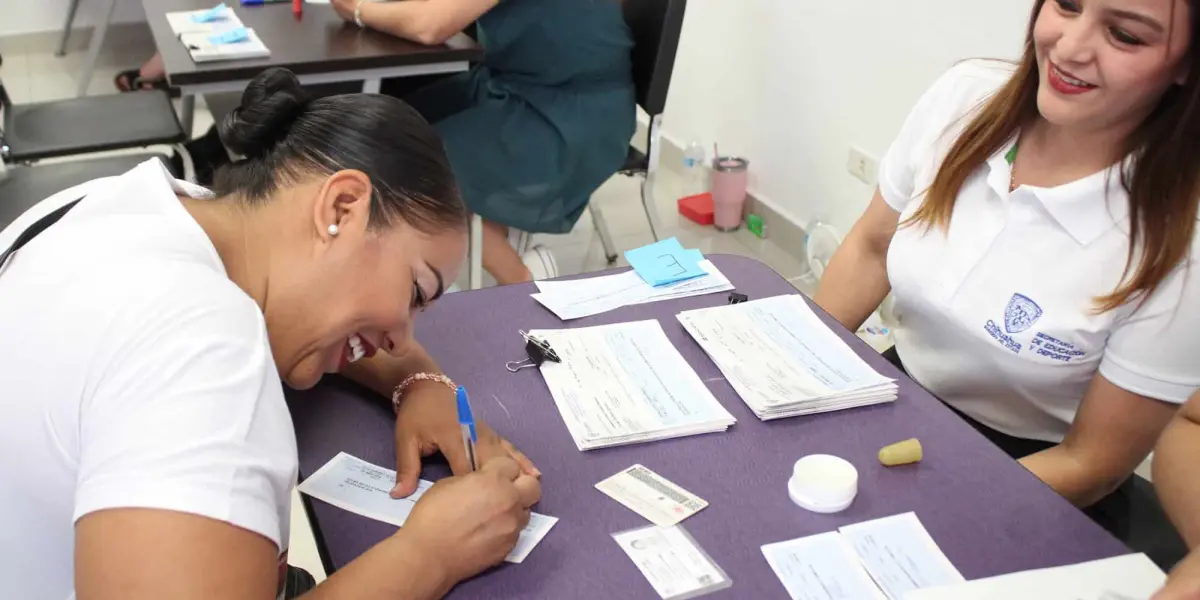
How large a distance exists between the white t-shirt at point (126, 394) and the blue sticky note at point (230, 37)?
158cm

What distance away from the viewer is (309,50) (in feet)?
7.51

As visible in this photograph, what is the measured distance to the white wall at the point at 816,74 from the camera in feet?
7.98

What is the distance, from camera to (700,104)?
375cm

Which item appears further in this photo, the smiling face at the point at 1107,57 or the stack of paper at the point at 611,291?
the stack of paper at the point at 611,291

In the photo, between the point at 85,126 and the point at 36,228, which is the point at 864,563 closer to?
the point at 36,228

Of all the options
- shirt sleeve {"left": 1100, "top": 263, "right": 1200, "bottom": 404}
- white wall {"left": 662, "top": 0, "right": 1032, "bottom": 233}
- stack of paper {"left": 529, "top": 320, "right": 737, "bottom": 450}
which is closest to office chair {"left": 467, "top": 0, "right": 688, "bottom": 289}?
white wall {"left": 662, "top": 0, "right": 1032, "bottom": 233}

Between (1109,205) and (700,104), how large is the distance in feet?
8.44

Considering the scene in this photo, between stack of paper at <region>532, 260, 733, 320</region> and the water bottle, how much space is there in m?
2.19

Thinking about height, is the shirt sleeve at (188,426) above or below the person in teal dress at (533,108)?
above

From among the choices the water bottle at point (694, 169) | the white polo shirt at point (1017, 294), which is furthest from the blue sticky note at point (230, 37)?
the water bottle at point (694, 169)

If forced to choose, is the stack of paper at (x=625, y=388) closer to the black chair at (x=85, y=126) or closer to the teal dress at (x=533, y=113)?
the teal dress at (x=533, y=113)

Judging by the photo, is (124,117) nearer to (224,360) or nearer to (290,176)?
(290,176)

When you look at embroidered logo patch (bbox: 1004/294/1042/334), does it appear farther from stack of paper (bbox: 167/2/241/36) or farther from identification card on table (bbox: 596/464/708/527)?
stack of paper (bbox: 167/2/241/36)

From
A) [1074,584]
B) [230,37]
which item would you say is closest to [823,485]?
[1074,584]
